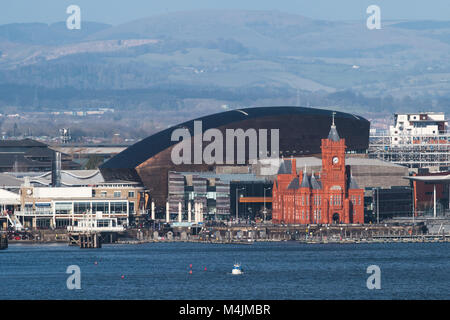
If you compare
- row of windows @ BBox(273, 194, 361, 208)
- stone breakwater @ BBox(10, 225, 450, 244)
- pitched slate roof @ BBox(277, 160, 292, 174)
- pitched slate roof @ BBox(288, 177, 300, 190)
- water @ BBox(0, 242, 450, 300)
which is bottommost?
water @ BBox(0, 242, 450, 300)

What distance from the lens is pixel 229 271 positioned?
108 m

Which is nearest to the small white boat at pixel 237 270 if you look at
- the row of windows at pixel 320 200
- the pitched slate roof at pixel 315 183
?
the row of windows at pixel 320 200

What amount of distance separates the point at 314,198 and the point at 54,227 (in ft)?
99.3

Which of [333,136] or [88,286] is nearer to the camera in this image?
[88,286]

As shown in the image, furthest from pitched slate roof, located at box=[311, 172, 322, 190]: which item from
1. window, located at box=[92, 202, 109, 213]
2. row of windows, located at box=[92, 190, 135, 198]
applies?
row of windows, located at box=[92, 190, 135, 198]

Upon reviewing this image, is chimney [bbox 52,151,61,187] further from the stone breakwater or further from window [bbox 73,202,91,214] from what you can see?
the stone breakwater

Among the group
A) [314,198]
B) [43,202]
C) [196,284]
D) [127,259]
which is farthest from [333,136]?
[196,284]

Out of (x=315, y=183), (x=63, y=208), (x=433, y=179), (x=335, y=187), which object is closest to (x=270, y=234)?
(x=315, y=183)

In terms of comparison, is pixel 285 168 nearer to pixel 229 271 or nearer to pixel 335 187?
pixel 335 187

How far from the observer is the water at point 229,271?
303 ft

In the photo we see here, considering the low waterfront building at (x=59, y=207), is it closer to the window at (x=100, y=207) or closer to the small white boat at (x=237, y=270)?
the window at (x=100, y=207)

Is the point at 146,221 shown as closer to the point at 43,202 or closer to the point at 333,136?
the point at 43,202

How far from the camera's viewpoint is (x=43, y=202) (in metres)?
164

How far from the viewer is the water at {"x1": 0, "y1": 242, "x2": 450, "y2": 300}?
92.3 metres
